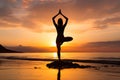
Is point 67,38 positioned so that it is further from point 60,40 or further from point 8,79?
point 8,79

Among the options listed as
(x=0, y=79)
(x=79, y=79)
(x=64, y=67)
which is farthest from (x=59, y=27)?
(x=64, y=67)

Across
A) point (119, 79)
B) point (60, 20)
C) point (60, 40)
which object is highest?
point (60, 20)

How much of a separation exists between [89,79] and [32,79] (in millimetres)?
3002

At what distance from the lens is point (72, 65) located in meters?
21.9

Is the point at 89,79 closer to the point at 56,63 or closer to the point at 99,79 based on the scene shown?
the point at 99,79

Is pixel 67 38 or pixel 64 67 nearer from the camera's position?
pixel 67 38

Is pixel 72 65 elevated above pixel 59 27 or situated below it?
below

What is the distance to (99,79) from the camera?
13375 millimetres

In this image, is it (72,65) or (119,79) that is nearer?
(119,79)

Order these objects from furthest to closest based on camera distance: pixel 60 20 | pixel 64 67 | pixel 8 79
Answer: pixel 64 67
pixel 60 20
pixel 8 79

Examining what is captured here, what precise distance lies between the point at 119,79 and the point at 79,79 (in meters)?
2.08

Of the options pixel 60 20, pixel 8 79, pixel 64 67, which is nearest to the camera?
pixel 8 79

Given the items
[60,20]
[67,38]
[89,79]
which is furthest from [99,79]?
[60,20]

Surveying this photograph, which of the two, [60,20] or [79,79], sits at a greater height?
[60,20]
